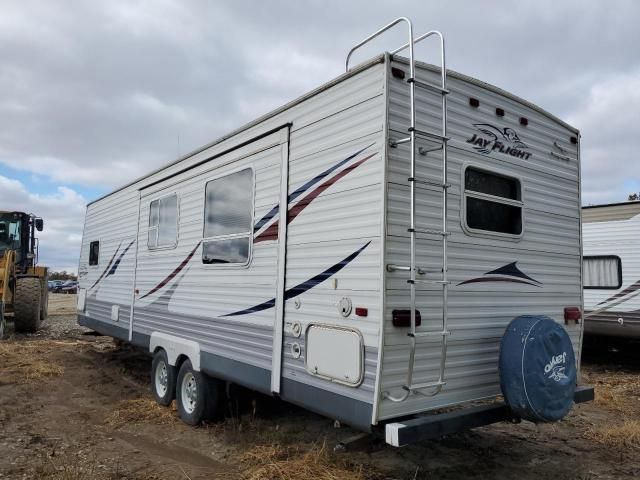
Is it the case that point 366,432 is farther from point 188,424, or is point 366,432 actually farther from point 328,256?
point 188,424

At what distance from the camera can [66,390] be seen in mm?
7695

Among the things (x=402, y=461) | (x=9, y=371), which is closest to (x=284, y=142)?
(x=402, y=461)

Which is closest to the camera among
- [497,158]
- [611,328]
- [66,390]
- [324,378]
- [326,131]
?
[324,378]

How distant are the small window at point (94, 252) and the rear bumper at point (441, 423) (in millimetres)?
7755

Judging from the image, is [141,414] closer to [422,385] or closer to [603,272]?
[422,385]

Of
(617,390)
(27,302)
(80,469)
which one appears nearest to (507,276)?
(80,469)

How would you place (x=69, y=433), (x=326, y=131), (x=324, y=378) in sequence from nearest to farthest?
(x=324, y=378)
(x=326, y=131)
(x=69, y=433)

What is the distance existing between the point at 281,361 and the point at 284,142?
6.26 ft

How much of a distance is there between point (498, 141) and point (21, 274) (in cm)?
1462

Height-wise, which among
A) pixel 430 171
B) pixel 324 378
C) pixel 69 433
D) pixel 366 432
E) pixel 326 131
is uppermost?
pixel 326 131

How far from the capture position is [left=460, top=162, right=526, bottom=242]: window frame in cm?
427

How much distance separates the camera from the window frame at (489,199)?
427cm

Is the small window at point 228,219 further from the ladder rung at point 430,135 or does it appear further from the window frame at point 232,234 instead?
the ladder rung at point 430,135

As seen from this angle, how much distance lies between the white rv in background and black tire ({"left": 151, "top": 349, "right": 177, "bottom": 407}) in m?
7.46
